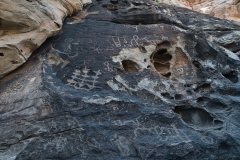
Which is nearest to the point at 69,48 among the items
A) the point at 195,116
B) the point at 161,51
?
the point at 161,51

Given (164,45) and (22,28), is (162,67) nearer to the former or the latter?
(164,45)

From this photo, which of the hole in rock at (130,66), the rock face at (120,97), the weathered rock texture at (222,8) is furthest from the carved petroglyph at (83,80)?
the weathered rock texture at (222,8)

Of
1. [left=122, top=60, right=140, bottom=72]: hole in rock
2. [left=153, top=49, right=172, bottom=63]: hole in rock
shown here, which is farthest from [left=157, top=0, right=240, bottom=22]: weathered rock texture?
[left=122, top=60, right=140, bottom=72]: hole in rock

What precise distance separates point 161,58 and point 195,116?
1.31 meters

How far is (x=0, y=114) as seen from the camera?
2.89 meters

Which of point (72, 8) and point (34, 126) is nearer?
point (34, 126)

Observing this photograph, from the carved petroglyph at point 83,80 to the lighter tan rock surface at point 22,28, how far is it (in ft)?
2.49

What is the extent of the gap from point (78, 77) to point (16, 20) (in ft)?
3.73

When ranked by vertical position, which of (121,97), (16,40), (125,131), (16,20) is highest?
(16,20)

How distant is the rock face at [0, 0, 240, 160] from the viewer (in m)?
2.65

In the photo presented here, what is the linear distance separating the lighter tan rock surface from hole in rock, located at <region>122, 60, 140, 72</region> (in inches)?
45.0

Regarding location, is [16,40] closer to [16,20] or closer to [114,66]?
[16,20]

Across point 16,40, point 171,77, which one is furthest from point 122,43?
point 16,40

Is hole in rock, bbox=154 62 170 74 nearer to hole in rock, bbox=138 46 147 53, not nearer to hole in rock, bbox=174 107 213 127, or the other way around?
hole in rock, bbox=138 46 147 53
